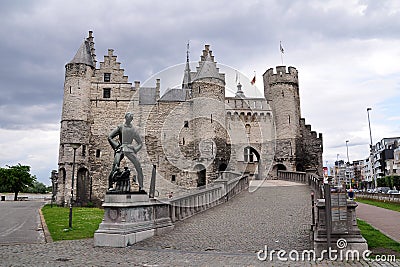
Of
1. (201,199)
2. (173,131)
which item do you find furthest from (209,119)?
(201,199)

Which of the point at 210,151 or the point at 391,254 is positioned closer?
the point at 391,254

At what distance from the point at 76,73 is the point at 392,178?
170 feet

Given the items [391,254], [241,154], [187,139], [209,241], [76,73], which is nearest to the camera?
[391,254]

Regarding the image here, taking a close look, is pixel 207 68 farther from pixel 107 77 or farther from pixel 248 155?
pixel 248 155

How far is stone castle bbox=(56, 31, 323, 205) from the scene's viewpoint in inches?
1378

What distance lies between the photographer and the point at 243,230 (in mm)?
11164

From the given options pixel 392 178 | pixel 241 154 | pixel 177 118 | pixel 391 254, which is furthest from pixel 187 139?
pixel 392 178

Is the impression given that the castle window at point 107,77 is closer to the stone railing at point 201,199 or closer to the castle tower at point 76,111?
the castle tower at point 76,111

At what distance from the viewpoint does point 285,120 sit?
4141 cm

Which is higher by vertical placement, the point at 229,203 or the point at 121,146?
the point at 121,146

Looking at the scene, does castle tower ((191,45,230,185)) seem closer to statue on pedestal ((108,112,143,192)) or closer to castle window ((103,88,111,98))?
castle window ((103,88,111,98))

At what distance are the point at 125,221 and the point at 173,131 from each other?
2921 centimetres

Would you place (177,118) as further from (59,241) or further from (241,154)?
(59,241)

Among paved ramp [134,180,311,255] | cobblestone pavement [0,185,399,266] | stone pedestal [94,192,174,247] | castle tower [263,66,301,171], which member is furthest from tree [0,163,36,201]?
stone pedestal [94,192,174,247]
